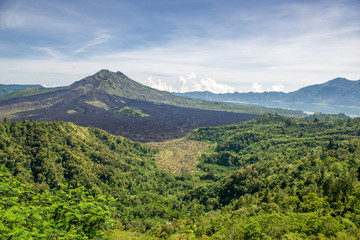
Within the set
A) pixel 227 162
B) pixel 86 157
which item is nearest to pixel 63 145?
pixel 86 157

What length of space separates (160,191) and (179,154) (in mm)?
40875

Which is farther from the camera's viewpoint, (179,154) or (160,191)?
(179,154)

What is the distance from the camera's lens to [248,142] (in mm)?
101688

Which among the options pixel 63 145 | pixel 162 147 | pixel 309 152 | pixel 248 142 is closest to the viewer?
pixel 63 145

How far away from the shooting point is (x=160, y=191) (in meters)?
58.5

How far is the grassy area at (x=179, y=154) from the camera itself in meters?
80.5

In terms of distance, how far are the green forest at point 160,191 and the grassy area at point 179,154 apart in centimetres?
435

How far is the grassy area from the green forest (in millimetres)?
4348

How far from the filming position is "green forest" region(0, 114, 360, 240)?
14.7m

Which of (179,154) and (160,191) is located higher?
(179,154)

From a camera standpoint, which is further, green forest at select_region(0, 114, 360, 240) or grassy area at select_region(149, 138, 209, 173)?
grassy area at select_region(149, 138, 209, 173)

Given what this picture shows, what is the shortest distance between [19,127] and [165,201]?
4234 cm

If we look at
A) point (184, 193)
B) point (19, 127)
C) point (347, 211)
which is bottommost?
point (184, 193)

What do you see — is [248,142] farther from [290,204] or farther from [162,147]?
[290,204]
